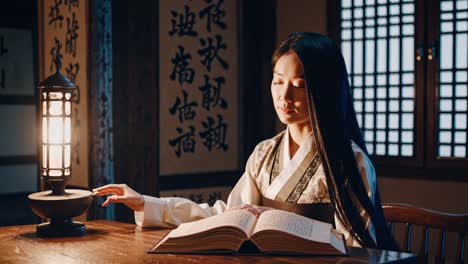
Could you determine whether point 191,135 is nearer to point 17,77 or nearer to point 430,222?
point 430,222

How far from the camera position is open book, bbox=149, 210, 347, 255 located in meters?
2.06

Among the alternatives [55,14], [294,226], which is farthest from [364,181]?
[55,14]

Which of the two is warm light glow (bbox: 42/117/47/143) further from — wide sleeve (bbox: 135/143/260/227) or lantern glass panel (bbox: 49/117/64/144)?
wide sleeve (bbox: 135/143/260/227)

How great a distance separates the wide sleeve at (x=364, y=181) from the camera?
235cm

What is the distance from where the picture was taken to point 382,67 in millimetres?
5559

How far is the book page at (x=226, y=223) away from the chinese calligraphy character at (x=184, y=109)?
10.5 ft

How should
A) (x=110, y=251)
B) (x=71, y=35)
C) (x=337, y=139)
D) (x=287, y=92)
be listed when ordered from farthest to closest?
(x=71, y=35) → (x=287, y=92) → (x=337, y=139) → (x=110, y=251)

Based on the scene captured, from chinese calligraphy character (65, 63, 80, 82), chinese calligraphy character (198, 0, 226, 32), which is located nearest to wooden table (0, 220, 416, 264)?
chinese calligraphy character (65, 63, 80, 82)

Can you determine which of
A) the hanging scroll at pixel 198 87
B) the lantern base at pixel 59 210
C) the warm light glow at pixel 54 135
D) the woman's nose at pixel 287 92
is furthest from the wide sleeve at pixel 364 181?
the hanging scroll at pixel 198 87

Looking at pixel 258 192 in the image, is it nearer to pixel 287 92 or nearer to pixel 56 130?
pixel 287 92

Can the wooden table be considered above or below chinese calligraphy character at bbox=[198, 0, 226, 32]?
below

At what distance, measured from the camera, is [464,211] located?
5.12m

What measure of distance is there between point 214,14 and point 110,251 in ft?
12.3

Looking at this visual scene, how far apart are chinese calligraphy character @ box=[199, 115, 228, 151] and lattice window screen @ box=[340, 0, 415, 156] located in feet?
3.95
